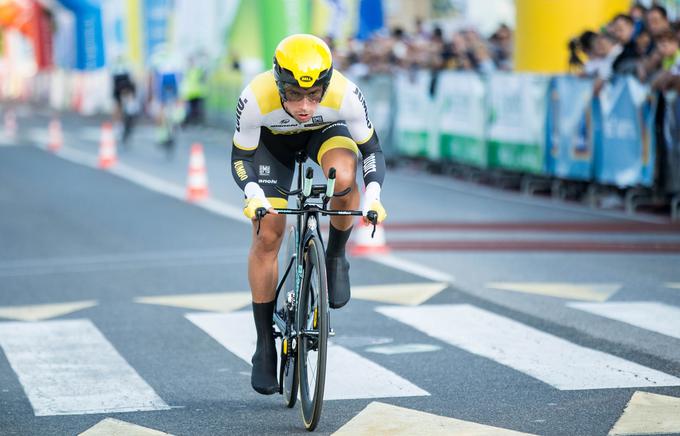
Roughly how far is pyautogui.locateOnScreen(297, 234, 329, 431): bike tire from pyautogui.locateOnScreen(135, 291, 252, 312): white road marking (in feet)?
11.9

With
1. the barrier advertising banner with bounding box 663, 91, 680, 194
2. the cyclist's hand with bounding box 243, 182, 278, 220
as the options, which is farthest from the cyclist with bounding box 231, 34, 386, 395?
the barrier advertising banner with bounding box 663, 91, 680, 194

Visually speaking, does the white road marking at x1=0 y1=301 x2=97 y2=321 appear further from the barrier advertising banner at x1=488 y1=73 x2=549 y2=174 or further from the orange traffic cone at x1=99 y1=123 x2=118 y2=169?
the orange traffic cone at x1=99 y1=123 x2=118 y2=169

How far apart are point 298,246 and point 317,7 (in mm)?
29359

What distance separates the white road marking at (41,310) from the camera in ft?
33.4

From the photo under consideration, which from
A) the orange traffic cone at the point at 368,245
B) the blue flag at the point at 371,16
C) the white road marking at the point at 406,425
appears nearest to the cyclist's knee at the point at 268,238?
the white road marking at the point at 406,425

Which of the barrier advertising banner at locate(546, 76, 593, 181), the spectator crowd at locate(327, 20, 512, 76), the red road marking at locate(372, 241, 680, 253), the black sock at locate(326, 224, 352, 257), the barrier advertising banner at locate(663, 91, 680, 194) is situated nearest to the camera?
the black sock at locate(326, 224, 352, 257)

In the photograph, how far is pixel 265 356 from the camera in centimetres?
716

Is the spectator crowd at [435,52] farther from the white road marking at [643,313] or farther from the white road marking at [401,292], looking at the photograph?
the white road marking at [643,313]

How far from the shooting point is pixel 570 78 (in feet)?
60.5

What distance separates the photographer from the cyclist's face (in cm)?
660

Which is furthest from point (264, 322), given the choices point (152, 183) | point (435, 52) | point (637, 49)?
point (435, 52)

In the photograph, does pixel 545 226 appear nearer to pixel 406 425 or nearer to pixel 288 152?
pixel 288 152

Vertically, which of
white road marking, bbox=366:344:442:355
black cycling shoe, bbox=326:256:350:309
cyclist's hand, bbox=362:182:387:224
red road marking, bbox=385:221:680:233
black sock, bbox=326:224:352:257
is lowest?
red road marking, bbox=385:221:680:233

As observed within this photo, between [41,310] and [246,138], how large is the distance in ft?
13.1
